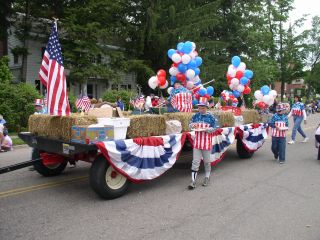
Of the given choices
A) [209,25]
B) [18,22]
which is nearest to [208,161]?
[18,22]

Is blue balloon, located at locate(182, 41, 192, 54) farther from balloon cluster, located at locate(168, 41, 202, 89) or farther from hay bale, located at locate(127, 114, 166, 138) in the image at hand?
hay bale, located at locate(127, 114, 166, 138)

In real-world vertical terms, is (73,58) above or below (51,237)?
above

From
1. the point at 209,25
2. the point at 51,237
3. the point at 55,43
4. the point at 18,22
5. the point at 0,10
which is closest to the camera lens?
→ the point at 51,237

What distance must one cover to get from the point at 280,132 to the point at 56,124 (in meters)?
5.91

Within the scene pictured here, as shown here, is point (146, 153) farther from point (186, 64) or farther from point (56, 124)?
point (186, 64)

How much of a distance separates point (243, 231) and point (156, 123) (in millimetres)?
2835

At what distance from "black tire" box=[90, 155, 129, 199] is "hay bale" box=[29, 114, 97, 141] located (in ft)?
2.17

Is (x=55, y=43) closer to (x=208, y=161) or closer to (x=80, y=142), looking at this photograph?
(x=80, y=142)

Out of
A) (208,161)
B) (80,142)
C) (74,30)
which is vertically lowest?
(208,161)

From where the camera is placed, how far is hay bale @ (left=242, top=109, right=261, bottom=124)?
9.62 meters

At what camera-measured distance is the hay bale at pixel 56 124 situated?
19.2ft

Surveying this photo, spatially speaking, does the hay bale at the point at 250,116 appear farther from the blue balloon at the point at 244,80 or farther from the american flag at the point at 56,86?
the american flag at the point at 56,86

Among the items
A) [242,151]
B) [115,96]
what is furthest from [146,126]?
[115,96]

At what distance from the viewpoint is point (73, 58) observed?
874 inches
